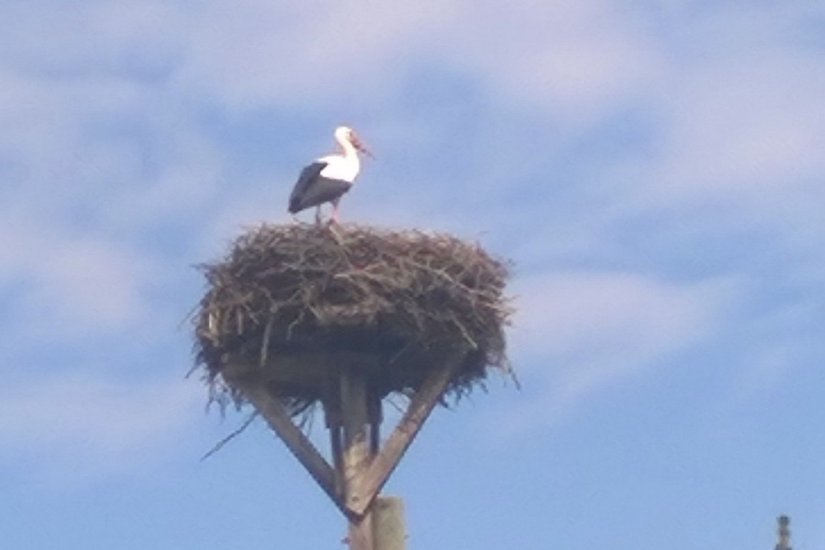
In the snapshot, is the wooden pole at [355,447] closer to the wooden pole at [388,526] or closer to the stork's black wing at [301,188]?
the wooden pole at [388,526]

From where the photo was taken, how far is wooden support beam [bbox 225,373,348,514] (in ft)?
37.1

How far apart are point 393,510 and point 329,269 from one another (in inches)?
73.7

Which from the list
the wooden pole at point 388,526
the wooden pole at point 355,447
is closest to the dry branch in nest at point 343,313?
the wooden pole at point 355,447

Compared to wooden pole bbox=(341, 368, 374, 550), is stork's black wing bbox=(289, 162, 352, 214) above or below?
above

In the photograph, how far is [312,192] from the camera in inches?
581

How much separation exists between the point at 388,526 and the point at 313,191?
413cm

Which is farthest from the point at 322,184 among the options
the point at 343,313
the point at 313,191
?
the point at 343,313

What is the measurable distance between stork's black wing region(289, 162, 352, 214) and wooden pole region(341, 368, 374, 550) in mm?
2962

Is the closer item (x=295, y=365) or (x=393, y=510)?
(x=393, y=510)

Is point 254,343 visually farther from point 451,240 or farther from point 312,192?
point 312,192

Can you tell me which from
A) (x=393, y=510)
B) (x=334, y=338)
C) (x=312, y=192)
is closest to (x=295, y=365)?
(x=334, y=338)

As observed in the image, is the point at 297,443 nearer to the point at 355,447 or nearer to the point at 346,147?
the point at 355,447

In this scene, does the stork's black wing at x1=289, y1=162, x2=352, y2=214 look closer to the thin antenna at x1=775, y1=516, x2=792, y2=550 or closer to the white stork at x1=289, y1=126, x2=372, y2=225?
the white stork at x1=289, y1=126, x2=372, y2=225

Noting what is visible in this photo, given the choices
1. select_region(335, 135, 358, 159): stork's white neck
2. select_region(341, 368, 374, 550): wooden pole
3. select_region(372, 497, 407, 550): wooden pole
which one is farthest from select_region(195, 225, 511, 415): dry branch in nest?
select_region(335, 135, 358, 159): stork's white neck
